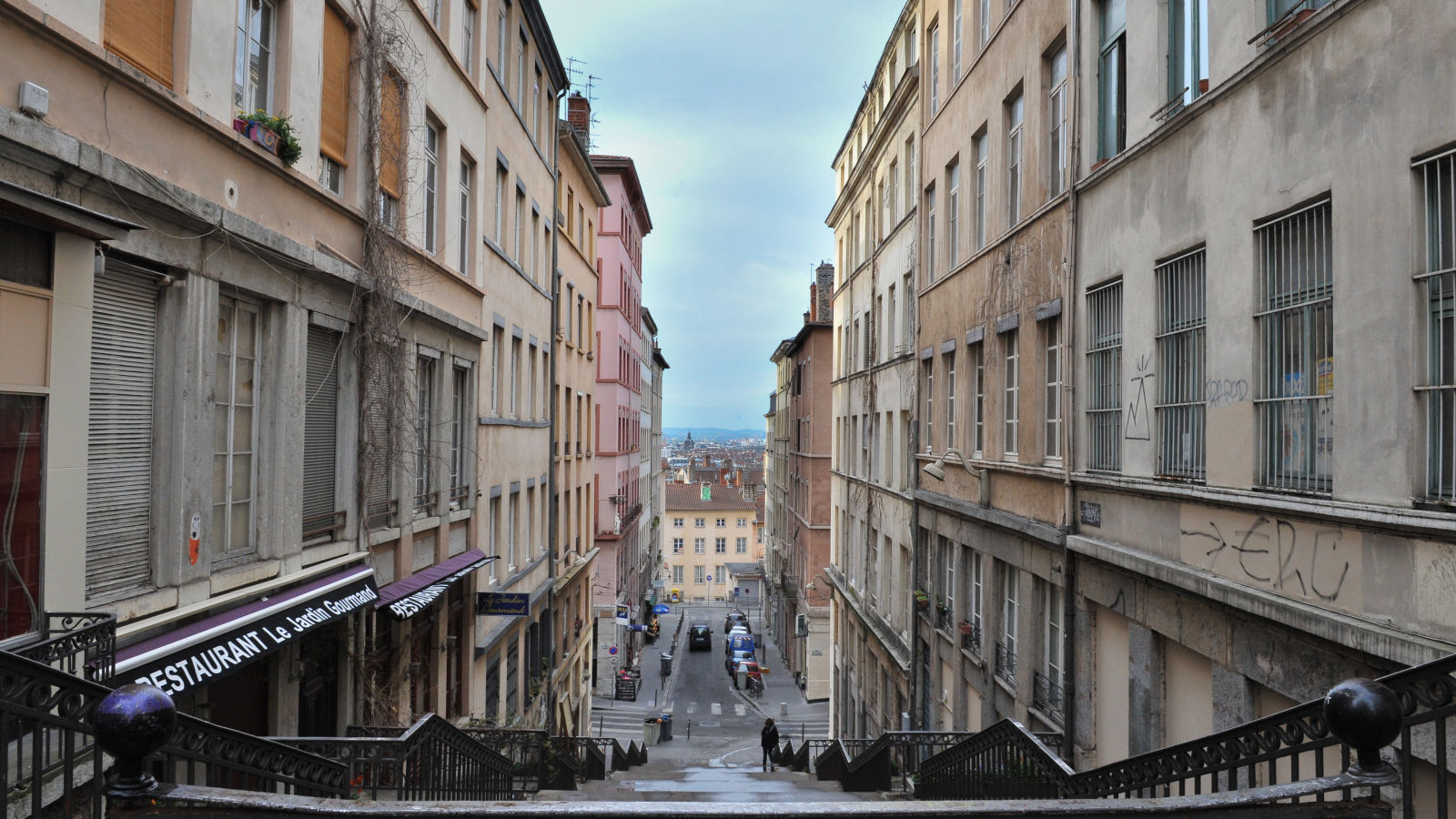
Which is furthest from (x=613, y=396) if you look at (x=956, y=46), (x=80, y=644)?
(x=80, y=644)

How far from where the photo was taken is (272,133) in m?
9.50

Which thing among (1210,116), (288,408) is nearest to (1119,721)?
(1210,116)

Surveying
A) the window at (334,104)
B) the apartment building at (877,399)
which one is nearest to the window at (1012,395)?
the apartment building at (877,399)

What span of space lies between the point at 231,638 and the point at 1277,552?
869 centimetres

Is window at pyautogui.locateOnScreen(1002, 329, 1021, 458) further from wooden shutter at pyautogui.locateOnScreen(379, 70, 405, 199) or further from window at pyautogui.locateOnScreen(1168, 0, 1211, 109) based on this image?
wooden shutter at pyautogui.locateOnScreen(379, 70, 405, 199)

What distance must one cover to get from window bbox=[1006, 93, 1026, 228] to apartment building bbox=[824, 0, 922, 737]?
254 inches

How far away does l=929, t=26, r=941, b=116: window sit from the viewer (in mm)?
21188

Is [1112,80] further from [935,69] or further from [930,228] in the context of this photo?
[935,69]

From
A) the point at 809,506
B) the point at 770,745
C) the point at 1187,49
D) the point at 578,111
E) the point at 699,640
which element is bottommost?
the point at 699,640

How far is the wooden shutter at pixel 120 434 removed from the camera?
698cm

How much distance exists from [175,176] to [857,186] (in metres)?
27.6

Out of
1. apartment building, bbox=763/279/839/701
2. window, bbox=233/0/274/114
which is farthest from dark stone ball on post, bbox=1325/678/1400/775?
apartment building, bbox=763/279/839/701

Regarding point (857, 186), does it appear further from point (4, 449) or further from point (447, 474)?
point (4, 449)

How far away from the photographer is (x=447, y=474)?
16.1m
